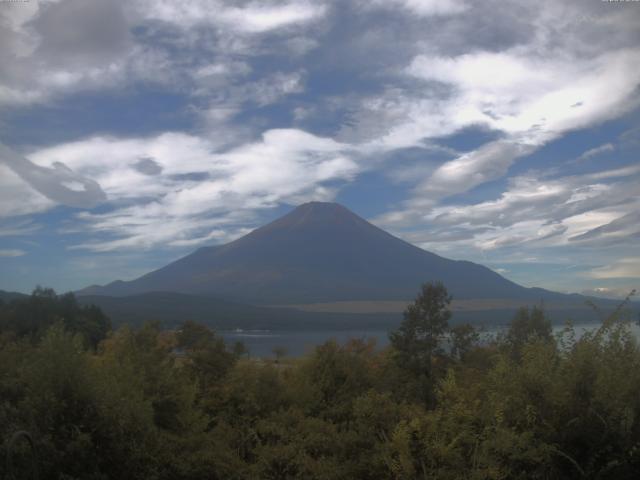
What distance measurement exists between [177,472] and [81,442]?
61.4 inches

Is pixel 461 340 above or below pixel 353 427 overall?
above

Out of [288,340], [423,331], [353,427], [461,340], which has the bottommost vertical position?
[288,340]

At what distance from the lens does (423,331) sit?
19703 mm

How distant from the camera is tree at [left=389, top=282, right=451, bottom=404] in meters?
18.5

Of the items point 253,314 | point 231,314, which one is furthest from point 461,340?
point 253,314

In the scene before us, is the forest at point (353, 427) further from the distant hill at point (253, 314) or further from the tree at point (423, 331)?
the distant hill at point (253, 314)

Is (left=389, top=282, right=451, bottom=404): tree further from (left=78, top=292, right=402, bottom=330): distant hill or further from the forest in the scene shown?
(left=78, top=292, right=402, bottom=330): distant hill

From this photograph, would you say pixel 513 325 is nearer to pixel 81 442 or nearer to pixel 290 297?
pixel 81 442

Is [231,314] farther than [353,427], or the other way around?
[231,314]

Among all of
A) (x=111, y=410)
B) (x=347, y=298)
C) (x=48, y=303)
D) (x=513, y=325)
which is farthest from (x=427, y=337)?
(x=347, y=298)

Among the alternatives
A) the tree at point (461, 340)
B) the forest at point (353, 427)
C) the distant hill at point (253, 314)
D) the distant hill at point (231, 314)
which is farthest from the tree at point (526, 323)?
the distant hill at point (231, 314)

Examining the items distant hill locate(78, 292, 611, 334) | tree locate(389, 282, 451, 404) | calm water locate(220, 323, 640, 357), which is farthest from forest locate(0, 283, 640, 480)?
distant hill locate(78, 292, 611, 334)

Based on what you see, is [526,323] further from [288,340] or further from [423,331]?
[288,340]

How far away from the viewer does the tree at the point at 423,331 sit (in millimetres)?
18500
